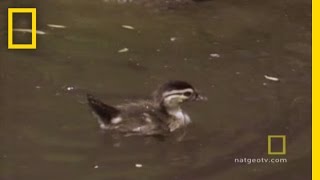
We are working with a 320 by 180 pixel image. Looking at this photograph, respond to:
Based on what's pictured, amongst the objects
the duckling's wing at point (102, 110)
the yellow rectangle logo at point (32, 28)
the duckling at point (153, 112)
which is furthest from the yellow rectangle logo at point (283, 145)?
the yellow rectangle logo at point (32, 28)

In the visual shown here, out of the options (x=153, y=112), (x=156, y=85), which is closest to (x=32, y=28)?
(x=156, y=85)

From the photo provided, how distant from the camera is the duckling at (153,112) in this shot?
27.5 ft

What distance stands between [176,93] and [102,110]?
75 cm

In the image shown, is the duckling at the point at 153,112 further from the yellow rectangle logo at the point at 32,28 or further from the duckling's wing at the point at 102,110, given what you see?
the yellow rectangle logo at the point at 32,28

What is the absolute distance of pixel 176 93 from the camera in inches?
343

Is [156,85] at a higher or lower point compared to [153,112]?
higher

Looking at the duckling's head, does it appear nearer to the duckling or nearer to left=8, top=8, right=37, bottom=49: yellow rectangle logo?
the duckling

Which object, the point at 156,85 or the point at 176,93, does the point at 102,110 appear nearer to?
the point at 176,93

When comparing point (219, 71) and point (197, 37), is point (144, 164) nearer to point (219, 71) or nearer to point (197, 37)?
point (219, 71)

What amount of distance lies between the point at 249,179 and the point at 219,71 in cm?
162

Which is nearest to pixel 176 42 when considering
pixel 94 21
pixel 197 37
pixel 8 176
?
pixel 197 37

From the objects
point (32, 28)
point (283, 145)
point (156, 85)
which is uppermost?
point (32, 28)

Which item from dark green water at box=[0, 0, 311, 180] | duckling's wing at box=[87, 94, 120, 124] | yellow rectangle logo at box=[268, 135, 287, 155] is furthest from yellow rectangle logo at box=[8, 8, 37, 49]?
yellow rectangle logo at box=[268, 135, 287, 155]

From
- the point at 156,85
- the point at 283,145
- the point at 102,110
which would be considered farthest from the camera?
the point at 156,85
